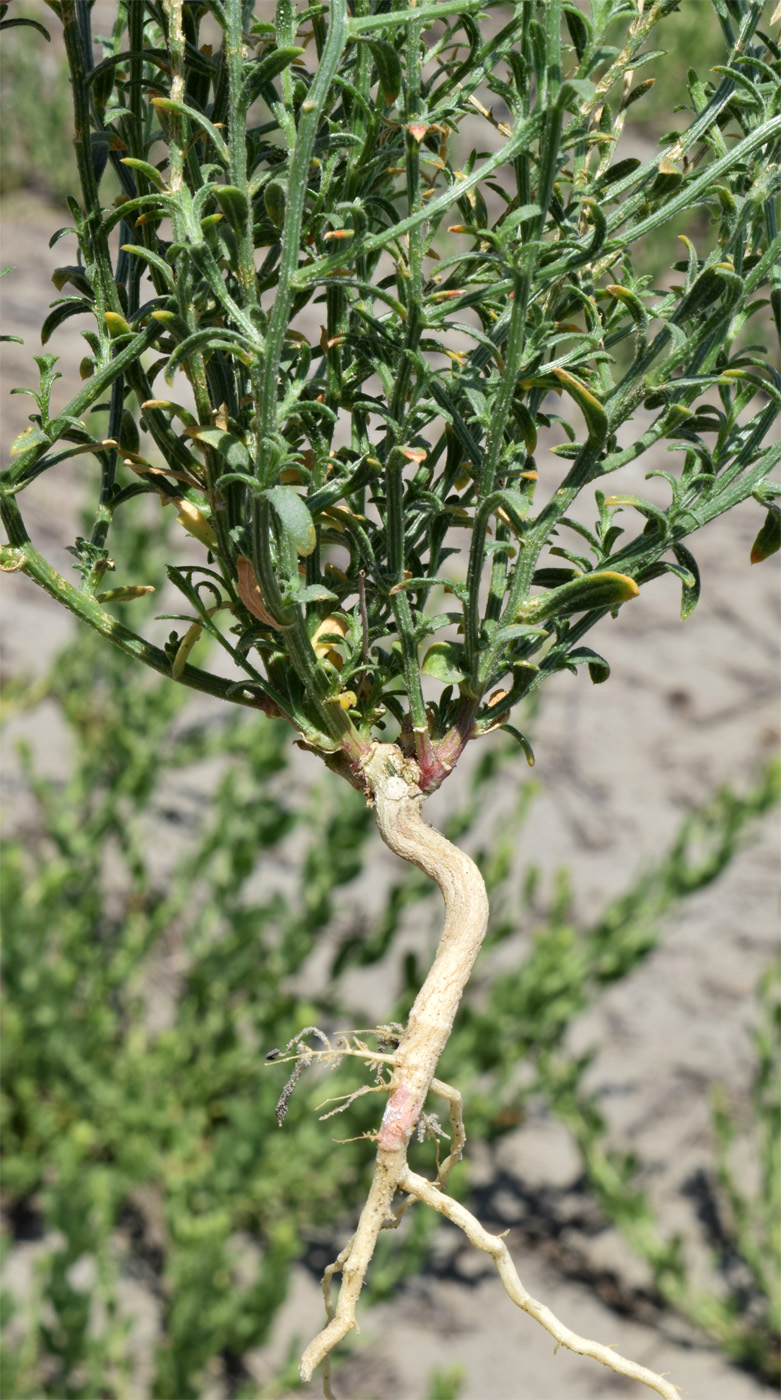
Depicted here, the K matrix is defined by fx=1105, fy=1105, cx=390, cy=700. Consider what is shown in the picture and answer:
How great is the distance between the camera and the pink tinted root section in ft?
1.41

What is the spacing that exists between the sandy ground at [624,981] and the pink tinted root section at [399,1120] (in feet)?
6.01

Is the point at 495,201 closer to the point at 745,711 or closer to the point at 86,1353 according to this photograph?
the point at 745,711

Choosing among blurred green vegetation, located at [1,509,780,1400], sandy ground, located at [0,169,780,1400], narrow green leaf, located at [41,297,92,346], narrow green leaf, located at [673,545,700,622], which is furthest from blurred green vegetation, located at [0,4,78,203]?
narrow green leaf, located at [673,545,700,622]

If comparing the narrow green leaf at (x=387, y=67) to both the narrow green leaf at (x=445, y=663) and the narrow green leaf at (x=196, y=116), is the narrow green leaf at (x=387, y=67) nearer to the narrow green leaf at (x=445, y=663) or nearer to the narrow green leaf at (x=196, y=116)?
the narrow green leaf at (x=196, y=116)

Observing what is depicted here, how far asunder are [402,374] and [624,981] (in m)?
2.67

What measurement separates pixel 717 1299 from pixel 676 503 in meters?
2.38

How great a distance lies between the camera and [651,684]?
3531mm

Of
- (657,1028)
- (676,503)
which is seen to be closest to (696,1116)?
(657,1028)

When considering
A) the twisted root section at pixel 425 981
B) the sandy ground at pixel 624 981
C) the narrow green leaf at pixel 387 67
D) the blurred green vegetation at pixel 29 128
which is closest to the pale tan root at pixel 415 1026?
the twisted root section at pixel 425 981

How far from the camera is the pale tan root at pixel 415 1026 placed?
0.42m

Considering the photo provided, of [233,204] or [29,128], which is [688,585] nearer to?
[233,204]

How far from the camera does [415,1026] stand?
0.43 m

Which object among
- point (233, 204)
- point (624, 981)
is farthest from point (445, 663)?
point (624, 981)

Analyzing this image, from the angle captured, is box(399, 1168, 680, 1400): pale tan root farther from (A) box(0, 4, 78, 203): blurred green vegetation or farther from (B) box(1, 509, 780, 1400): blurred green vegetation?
(A) box(0, 4, 78, 203): blurred green vegetation
